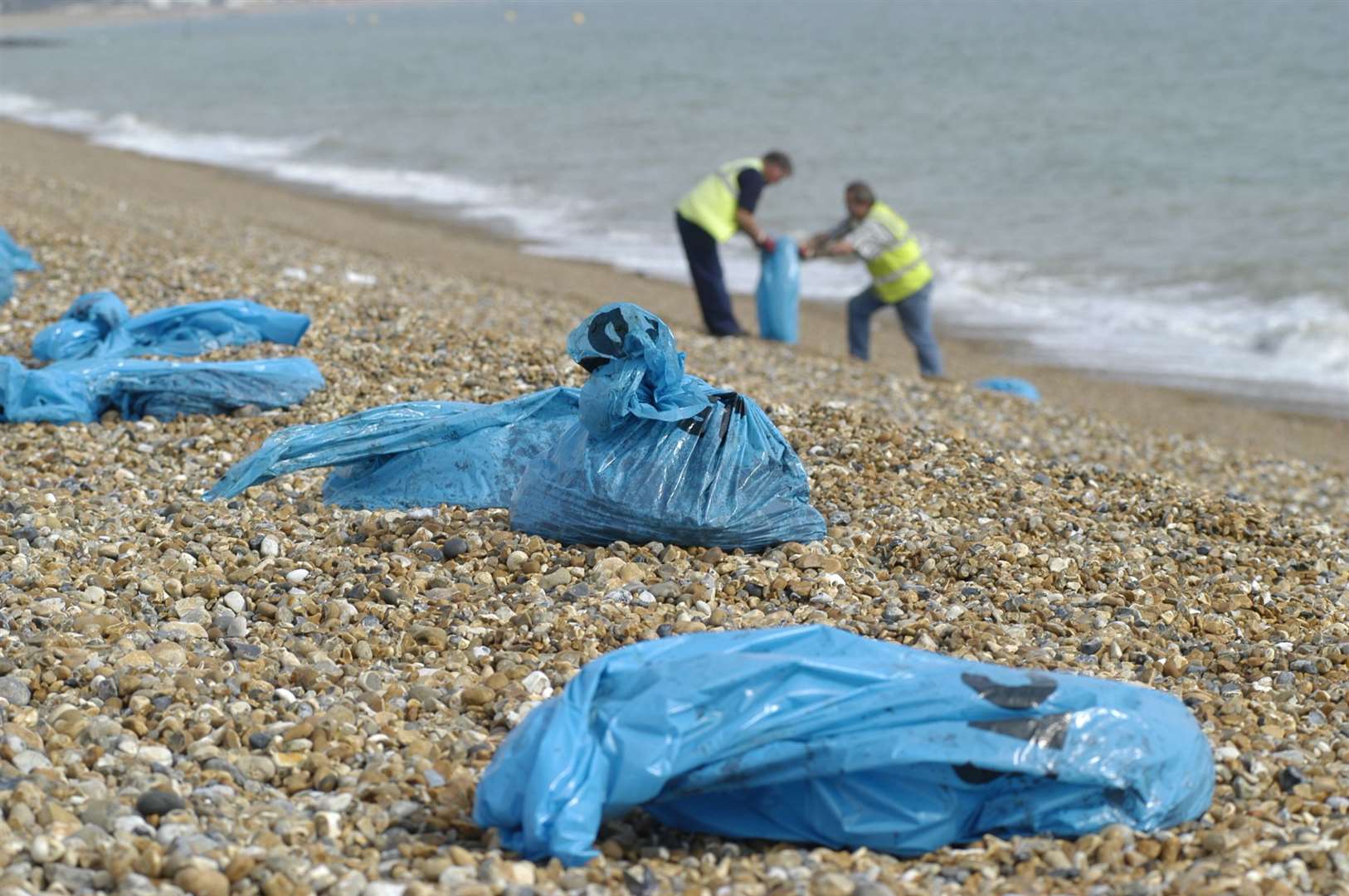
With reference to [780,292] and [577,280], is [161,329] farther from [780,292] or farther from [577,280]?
[577,280]

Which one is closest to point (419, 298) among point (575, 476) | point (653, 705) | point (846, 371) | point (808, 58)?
point (846, 371)

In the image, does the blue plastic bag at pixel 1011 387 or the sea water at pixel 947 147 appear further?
the sea water at pixel 947 147

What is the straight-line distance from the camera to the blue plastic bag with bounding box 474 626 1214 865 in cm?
314

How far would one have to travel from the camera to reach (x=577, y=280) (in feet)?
49.6

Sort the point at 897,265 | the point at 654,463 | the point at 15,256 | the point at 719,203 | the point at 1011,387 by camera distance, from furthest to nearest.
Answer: the point at 719,203
the point at 897,265
the point at 1011,387
the point at 15,256
the point at 654,463

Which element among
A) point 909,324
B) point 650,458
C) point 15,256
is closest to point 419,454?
point 650,458

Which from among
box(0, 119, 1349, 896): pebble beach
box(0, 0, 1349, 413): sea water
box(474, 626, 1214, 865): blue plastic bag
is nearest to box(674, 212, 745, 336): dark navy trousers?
box(0, 119, 1349, 896): pebble beach

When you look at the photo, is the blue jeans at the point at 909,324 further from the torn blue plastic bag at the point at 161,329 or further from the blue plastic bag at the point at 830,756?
the blue plastic bag at the point at 830,756

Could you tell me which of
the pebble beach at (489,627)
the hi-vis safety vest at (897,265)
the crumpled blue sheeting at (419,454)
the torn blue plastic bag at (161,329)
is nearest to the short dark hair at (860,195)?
the hi-vis safety vest at (897,265)

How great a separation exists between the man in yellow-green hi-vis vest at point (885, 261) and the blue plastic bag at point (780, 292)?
391mm

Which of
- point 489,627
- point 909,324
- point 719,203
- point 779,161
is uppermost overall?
point 779,161

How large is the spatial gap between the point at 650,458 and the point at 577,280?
10.4 meters

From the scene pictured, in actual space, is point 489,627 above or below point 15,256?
below

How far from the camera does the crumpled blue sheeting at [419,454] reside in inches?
219
